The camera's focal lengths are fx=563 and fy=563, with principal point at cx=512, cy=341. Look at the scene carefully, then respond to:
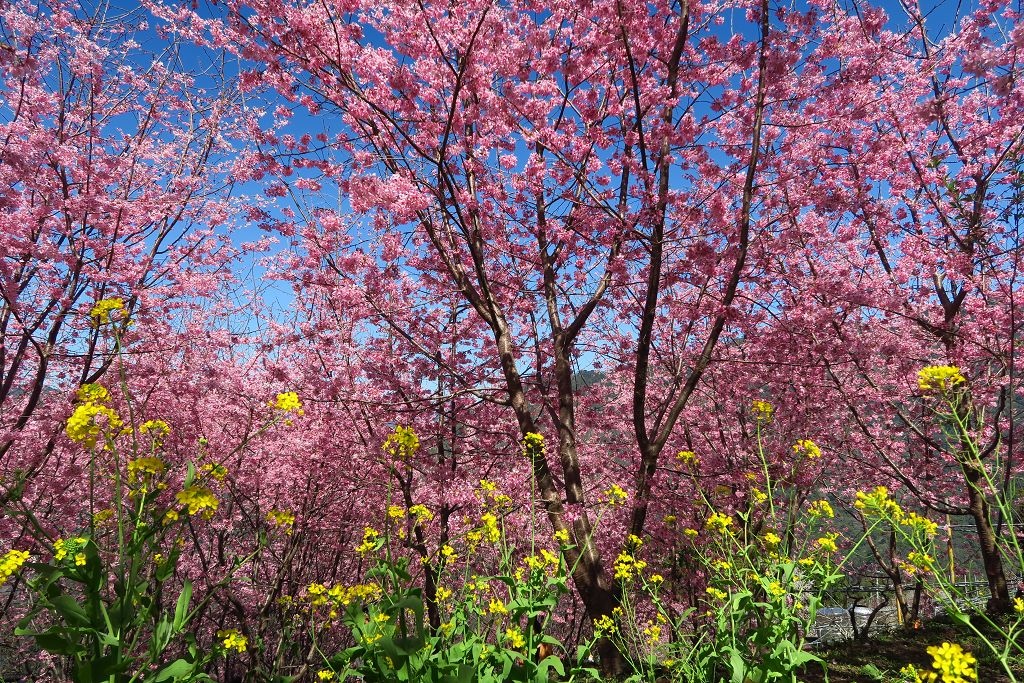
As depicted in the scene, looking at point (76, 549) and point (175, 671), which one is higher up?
point (76, 549)

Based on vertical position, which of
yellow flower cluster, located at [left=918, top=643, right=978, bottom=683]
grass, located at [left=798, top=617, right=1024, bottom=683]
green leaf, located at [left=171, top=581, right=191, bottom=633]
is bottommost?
grass, located at [left=798, top=617, right=1024, bottom=683]

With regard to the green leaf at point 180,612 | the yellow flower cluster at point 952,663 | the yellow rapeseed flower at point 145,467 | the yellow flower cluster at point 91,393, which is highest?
the yellow flower cluster at point 91,393

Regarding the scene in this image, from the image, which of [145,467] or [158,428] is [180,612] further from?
[158,428]

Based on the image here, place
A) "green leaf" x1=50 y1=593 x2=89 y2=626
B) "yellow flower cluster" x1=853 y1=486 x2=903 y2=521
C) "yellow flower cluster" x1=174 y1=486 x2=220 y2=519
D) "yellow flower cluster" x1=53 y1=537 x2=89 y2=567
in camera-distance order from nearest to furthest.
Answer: "green leaf" x1=50 y1=593 x2=89 y2=626
"yellow flower cluster" x1=53 y1=537 x2=89 y2=567
"yellow flower cluster" x1=174 y1=486 x2=220 y2=519
"yellow flower cluster" x1=853 y1=486 x2=903 y2=521

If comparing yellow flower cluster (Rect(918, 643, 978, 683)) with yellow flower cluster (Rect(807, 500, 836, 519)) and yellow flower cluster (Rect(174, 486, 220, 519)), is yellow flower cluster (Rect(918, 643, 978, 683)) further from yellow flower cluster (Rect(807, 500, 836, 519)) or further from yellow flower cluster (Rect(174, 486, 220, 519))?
yellow flower cluster (Rect(174, 486, 220, 519))

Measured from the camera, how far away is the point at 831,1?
6449mm

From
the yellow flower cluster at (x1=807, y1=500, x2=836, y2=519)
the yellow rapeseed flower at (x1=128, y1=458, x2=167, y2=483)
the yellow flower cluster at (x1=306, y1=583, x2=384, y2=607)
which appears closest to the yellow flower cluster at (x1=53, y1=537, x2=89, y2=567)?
the yellow rapeseed flower at (x1=128, y1=458, x2=167, y2=483)

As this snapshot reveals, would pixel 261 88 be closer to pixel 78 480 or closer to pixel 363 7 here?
pixel 363 7

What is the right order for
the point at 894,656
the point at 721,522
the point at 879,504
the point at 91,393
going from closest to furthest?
the point at 91,393, the point at 879,504, the point at 721,522, the point at 894,656

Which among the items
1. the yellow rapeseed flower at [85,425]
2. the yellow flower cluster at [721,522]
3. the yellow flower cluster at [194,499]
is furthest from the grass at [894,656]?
the yellow rapeseed flower at [85,425]

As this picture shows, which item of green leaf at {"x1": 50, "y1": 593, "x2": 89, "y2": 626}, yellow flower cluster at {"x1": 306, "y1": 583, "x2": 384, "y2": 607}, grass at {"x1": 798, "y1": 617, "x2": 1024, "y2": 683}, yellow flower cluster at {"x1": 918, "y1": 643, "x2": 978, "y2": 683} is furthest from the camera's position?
grass at {"x1": 798, "y1": 617, "x2": 1024, "y2": 683}

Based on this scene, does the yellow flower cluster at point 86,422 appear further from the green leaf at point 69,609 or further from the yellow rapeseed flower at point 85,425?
the green leaf at point 69,609

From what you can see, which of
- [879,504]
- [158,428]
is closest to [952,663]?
[879,504]

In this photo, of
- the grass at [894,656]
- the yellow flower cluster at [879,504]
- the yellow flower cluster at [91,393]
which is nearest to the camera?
the yellow flower cluster at [91,393]
